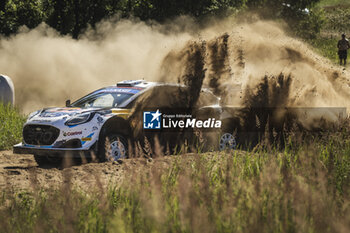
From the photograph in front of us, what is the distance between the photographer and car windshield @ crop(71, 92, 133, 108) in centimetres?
898

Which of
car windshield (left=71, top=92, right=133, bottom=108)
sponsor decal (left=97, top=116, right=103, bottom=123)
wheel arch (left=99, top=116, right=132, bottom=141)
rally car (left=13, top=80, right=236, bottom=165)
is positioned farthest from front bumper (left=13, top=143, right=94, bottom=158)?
car windshield (left=71, top=92, right=133, bottom=108)

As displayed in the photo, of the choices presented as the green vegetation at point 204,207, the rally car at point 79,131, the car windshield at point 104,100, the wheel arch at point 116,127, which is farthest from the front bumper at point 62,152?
the green vegetation at point 204,207

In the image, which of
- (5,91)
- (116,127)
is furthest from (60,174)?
(5,91)

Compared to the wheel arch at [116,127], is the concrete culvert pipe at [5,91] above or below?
above

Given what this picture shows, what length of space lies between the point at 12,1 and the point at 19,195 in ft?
68.5

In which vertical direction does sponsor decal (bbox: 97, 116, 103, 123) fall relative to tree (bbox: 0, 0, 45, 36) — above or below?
below

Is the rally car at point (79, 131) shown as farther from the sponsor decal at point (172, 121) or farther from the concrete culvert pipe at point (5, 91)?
the concrete culvert pipe at point (5, 91)

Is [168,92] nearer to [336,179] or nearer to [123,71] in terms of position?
[336,179]

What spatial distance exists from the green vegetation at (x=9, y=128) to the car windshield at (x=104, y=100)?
253 centimetres

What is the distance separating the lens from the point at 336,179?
222 inches

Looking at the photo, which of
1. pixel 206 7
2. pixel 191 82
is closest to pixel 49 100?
pixel 191 82

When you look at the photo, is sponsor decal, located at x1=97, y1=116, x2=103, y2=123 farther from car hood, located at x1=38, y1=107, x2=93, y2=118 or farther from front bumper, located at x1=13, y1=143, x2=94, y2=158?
front bumper, located at x1=13, y1=143, x2=94, y2=158

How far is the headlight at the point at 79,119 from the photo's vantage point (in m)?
8.27

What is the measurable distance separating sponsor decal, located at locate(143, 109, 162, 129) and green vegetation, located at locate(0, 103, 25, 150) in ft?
12.8
